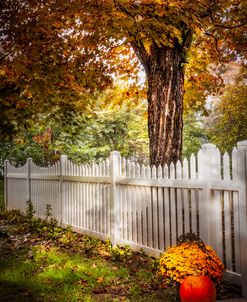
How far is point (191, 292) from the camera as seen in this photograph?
491cm

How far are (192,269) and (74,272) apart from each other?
2.13 meters

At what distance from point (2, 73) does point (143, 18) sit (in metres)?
3.50

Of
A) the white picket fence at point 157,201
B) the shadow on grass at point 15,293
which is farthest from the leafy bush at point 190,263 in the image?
the shadow on grass at point 15,293

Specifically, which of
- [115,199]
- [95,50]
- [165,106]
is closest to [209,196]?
[115,199]

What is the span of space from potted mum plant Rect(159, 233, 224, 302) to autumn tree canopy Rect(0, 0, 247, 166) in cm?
414

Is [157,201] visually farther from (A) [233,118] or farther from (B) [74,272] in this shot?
(A) [233,118]

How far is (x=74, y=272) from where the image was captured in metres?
6.64

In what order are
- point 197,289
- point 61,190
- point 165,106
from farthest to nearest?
point 61,190 → point 165,106 → point 197,289

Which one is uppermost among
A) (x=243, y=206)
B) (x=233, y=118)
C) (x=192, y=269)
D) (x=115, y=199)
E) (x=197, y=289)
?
(x=233, y=118)

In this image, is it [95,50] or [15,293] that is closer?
[15,293]

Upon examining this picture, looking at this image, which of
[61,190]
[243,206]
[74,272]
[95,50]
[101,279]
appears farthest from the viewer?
[95,50]

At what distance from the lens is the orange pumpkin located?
488 cm

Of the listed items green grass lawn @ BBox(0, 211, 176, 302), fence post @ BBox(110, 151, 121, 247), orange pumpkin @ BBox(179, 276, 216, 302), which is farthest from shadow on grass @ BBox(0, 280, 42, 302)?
fence post @ BBox(110, 151, 121, 247)

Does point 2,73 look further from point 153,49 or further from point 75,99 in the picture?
point 153,49
